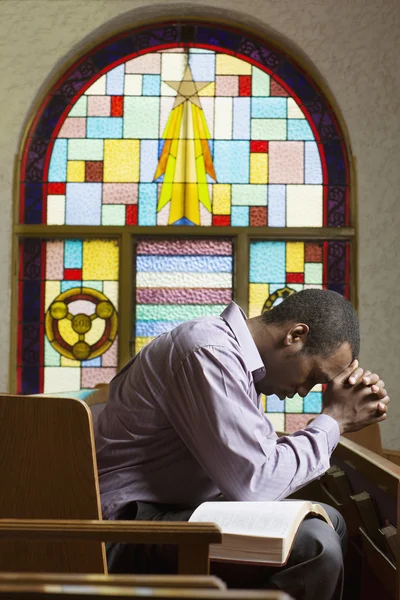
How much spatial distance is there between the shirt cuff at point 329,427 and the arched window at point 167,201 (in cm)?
314

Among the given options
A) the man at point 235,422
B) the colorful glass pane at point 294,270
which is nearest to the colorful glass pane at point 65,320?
the colorful glass pane at point 294,270

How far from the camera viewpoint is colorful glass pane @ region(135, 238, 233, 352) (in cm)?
517

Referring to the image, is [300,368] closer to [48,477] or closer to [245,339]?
[245,339]

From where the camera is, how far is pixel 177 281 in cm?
518

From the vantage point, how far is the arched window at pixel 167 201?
515cm

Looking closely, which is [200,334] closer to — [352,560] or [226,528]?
[226,528]

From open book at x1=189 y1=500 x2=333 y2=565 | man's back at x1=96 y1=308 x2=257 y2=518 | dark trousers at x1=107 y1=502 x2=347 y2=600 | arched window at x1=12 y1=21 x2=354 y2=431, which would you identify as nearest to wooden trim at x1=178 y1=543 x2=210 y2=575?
open book at x1=189 y1=500 x2=333 y2=565

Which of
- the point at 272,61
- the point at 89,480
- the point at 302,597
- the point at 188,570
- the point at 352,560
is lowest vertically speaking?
the point at 352,560

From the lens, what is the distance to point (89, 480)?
1.49m

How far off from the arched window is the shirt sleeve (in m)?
3.25

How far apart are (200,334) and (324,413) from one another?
1.21 ft

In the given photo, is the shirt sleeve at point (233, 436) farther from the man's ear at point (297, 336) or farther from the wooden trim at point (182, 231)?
the wooden trim at point (182, 231)

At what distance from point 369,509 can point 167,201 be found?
334cm

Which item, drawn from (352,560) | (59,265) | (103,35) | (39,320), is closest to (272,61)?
(103,35)
